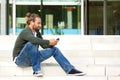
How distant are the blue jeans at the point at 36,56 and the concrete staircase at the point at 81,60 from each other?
197 mm

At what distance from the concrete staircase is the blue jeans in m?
0.20

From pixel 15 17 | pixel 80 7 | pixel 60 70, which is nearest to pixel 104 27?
pixel 80 7

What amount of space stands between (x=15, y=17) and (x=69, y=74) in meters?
11.1

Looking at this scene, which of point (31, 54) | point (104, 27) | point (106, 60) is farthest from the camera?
point (104, 27)

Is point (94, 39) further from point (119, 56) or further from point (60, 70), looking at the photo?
point (60, 70)

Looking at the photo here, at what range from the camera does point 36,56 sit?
802 cm

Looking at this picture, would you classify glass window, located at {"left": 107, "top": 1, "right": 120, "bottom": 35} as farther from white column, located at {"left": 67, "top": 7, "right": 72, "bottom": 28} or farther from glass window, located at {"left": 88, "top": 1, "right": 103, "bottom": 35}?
white column, located at {"left": 67, "top": 7, "right": 72, "bottom": 28}

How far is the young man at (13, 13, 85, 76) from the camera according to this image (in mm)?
8016

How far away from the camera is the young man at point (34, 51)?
8.02 metres

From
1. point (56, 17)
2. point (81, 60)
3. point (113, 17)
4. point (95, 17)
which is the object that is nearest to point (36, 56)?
point (81, 60)

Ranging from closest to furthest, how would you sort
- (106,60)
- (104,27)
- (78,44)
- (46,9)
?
(106,60)
(78,44)
(46,9)
(104,27)

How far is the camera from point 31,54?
8000 mm

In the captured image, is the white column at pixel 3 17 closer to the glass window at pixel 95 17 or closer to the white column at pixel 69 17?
the white column at pixel 69 17

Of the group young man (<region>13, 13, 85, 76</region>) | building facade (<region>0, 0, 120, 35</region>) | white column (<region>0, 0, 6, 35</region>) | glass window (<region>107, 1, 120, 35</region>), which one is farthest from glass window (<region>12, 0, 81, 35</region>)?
young man (<region>13, 13, 85, 76</region>)
